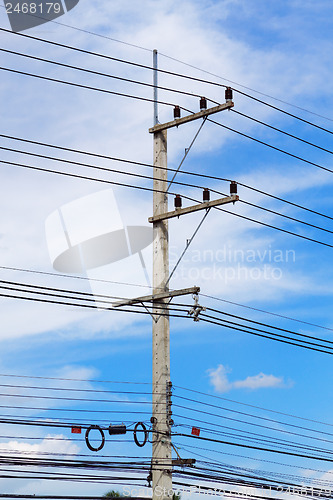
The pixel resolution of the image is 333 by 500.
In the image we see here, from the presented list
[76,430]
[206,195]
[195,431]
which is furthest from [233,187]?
[76,430]

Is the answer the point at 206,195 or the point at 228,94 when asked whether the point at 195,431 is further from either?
the point at 228,94

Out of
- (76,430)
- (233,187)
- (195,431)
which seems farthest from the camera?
(195,431)

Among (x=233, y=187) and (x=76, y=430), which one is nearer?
(x=76, y=430)

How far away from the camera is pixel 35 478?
25484 mm

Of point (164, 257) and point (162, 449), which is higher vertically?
point (164, 257)

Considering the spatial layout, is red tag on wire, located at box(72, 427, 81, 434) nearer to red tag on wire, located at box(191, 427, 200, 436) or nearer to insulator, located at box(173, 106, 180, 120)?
red tag on wire, located at box(191, 427, 200, 436)

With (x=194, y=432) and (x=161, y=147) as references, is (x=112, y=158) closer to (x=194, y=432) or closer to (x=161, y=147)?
(x=161, y=147)

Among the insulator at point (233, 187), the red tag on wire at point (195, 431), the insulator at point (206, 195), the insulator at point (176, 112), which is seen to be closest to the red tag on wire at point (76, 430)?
the red tag on wire at point (195, 431)

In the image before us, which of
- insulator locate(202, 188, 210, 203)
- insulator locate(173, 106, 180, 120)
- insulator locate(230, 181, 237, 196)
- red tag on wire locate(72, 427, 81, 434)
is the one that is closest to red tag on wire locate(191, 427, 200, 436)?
red tag on wire locate(72, 427, 81, 434)

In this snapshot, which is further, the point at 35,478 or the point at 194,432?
the point at 194,432

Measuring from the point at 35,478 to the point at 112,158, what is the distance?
1004cm

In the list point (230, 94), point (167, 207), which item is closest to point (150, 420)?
point (167, 207)

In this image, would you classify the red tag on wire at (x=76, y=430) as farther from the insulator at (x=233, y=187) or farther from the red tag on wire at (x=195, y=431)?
the insulator at (x=233, y=187)

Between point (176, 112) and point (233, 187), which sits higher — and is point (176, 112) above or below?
above
